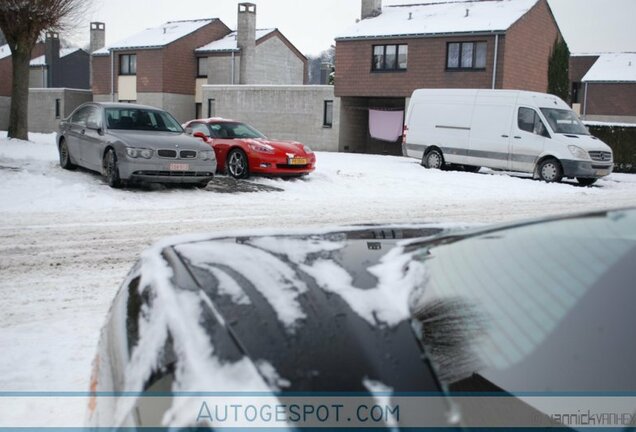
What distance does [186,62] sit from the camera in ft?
148

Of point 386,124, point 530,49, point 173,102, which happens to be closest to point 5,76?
point 173,102

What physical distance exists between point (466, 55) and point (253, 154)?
1965 cm

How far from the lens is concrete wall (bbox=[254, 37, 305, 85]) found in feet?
154

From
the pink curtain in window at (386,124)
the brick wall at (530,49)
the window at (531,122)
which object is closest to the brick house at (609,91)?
the brick wall at (530,49)

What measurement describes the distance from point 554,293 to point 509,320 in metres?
0.18

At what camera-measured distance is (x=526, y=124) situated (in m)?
19.2

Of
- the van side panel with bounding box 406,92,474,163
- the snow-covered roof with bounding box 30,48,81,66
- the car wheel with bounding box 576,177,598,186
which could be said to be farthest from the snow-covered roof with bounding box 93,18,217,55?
the car wheel with bounding box 576,177,598,186

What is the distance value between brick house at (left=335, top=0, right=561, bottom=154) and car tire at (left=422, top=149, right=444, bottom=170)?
404 inches

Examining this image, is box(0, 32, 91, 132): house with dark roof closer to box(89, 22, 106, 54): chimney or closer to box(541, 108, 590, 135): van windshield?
box(89, 22, 106, 54): chimney

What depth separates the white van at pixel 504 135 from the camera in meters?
18.4

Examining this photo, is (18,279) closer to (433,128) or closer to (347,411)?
(347,411)

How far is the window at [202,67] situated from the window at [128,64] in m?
4.31

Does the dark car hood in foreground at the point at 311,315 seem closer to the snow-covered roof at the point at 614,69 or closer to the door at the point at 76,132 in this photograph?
the door at the point at 76,132

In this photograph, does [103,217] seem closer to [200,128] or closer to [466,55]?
[200,128]
